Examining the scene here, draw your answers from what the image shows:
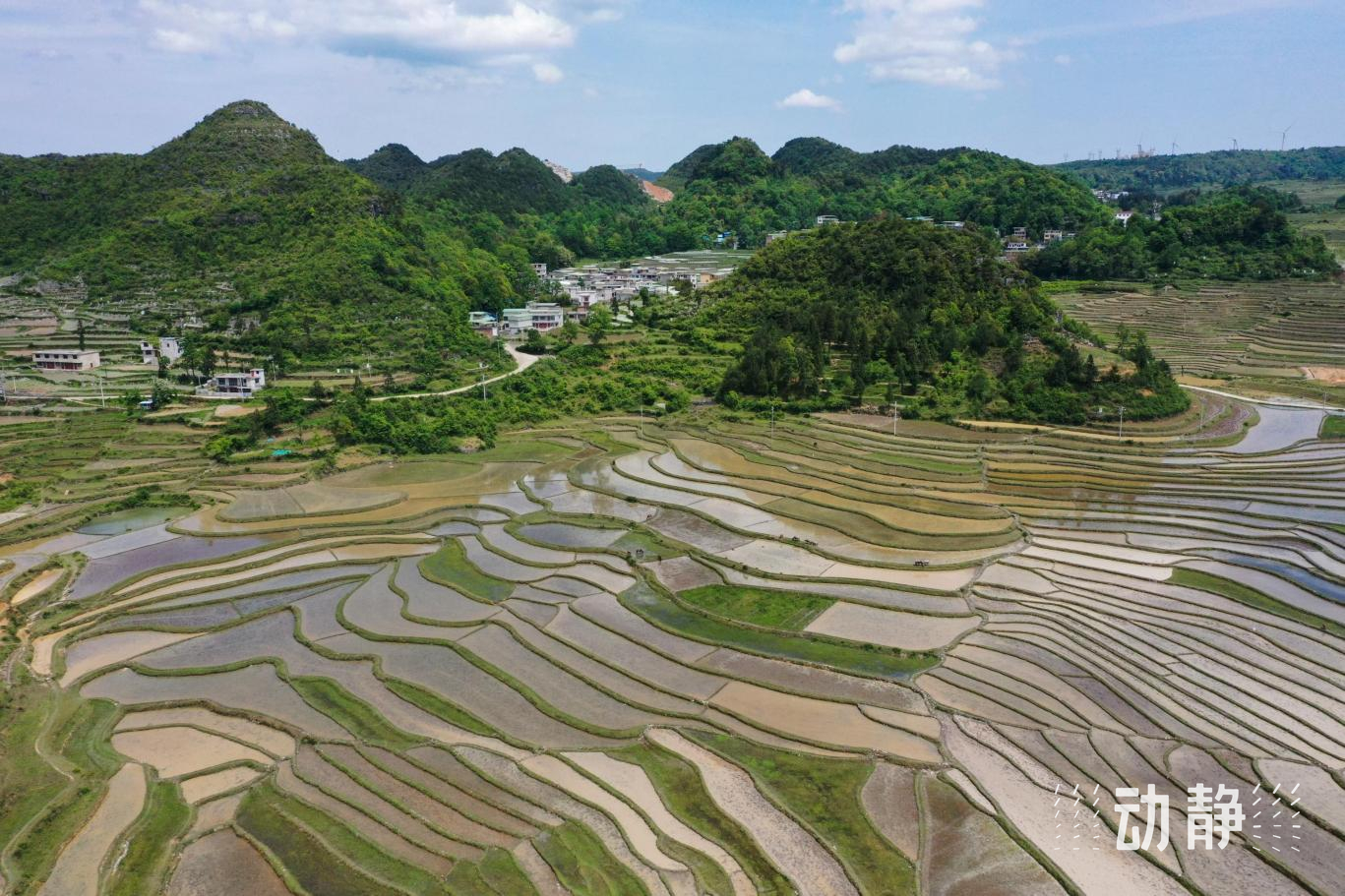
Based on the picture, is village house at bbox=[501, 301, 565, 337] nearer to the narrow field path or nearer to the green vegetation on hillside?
the narrow field path

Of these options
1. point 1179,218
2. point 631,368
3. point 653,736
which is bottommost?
point 653,736

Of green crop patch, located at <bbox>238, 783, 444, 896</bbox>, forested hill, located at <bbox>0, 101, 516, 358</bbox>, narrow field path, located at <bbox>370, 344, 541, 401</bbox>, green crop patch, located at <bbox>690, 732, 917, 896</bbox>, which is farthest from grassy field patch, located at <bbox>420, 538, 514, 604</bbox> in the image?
forested hill, located at <bbox>0, 101, 516, 358</bbox>

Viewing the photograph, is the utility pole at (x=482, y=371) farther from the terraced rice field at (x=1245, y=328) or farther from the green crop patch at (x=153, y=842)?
the terraced rice field at (x=1245, y=328)

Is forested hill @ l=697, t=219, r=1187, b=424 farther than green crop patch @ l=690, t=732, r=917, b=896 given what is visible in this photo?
Yes

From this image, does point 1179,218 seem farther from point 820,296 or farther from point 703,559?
Result: point 703,559

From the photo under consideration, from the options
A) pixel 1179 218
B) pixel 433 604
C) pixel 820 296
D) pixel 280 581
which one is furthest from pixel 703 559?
pixel 1179 218

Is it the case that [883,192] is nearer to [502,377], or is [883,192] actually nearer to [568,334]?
[568,334]

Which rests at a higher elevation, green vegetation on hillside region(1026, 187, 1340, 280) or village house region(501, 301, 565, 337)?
green vegetation on hillside region(1026, 187, 1340, 280)
